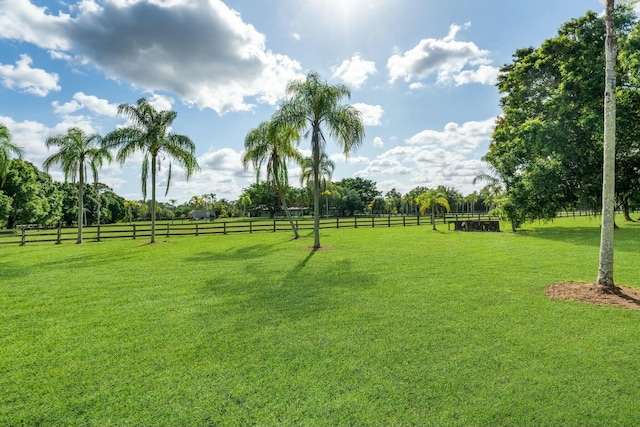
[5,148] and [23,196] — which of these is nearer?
[5,148]

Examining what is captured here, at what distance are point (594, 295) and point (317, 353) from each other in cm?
501

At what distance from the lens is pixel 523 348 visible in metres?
A: 3.65

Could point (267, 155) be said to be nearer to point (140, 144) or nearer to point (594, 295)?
point (140, 144)

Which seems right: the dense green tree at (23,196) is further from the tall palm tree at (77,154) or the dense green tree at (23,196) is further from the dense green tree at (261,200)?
the dense green tree at (261,200)

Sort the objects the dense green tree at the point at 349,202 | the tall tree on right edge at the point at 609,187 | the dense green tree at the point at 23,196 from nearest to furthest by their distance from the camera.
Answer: the tall tree on right edge at the point at 609,187 → the dense green tree at the point at 23,196 → the dense green tree at the point at 349,202

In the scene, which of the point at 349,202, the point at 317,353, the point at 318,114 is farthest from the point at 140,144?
the point at 349,202

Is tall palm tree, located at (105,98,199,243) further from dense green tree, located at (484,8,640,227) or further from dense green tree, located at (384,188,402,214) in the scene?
dense green tree, located at (384,188,402,214)

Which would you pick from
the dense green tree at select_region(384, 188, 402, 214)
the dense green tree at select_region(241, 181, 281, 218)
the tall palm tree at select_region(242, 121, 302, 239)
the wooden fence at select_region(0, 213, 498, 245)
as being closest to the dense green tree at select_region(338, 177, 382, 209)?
the dense green tree at select_region(384, 188, 402, 214)

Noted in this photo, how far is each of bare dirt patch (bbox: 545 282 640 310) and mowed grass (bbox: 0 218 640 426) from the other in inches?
11.4

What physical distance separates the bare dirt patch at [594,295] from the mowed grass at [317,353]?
288mm

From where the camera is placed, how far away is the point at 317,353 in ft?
11.9

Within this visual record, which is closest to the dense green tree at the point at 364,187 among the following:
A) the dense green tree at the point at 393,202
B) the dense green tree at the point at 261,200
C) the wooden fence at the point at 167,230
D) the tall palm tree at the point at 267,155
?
the dense green tree at the point at 393,202

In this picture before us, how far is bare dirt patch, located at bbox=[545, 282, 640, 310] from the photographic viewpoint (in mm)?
5172

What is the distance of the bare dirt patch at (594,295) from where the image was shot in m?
5.17
